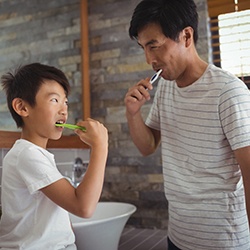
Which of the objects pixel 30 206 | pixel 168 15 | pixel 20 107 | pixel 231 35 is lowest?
pixel 30 206

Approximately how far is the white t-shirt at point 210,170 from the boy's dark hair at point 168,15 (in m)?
0.15

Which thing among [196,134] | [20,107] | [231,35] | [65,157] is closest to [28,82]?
[20,107]

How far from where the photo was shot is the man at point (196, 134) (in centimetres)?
87

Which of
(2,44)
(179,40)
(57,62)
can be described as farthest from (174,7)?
(57,62)

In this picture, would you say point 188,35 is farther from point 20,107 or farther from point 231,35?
A: point 231,35

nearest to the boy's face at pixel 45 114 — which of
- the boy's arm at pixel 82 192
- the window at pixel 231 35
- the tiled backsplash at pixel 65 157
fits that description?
the boy's arm at pixel 82 192

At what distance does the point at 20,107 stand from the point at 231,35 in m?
1.37

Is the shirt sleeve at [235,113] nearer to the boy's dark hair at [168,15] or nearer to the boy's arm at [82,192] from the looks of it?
the boy's dark hair at [168,15]

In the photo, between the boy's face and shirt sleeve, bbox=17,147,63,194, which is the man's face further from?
shirt sleeve, bbox=17,147,63,194

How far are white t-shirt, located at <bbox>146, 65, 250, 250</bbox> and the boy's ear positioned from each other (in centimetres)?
47

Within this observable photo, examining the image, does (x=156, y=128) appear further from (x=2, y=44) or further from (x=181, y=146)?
(x=2, y=44)

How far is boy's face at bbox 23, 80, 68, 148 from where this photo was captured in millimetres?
875

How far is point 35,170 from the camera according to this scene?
78 centimetres

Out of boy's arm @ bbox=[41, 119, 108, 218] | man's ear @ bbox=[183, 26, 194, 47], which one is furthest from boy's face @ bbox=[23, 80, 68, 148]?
man's ear @ bbox=[183, 26, 194, 47]
